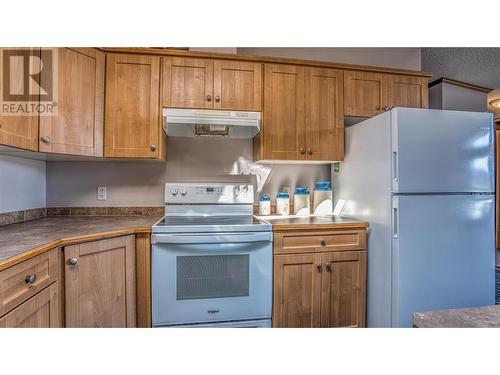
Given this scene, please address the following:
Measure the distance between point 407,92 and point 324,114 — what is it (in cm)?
77

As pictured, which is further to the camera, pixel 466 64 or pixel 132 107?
pixel 466 64

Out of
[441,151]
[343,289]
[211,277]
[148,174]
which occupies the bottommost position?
[343,289]

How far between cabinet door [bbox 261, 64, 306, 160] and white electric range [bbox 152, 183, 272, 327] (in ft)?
2.13

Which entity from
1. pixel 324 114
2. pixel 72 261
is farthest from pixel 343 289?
pixel 72 261

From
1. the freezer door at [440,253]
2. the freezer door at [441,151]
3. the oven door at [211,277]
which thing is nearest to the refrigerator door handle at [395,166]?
the freezer door at [441,151]

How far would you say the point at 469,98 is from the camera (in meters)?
3.58

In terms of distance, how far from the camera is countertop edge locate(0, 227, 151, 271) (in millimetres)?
955

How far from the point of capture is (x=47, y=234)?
1.38m

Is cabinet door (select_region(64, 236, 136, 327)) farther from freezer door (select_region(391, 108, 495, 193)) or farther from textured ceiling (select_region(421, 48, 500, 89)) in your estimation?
textured ceiling (select_region(421, 48, 500, 89))

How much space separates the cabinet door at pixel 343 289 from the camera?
184cm

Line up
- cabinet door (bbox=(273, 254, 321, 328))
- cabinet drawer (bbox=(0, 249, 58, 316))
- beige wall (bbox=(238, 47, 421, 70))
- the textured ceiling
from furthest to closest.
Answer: the textured ceiling
beige wall (bbox=(238, 47, 421, 70))
cabinet door (bbox=(273, 254, 321, 328))
cabinet drawer (bbox=(0, 249, 58, 316))

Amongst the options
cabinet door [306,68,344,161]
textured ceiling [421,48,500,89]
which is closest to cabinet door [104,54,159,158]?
cabinet door [306,68,344,161]

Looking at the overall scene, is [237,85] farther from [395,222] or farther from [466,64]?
[466,64]

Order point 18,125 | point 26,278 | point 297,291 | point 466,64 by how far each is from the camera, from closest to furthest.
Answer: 1. point 26,278
2. point 18,125
3. point 297,291
4. point 466,64
